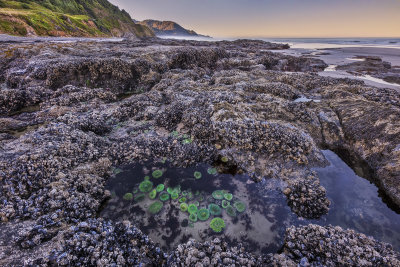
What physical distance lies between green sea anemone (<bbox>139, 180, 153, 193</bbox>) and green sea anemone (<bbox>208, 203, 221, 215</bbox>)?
1.98 metres

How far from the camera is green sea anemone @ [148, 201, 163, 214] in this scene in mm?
4543

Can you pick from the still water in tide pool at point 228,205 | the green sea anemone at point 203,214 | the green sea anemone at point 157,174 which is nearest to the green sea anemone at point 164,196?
the still water in tide pool at point 228,205

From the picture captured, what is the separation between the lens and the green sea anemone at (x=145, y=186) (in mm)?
5105

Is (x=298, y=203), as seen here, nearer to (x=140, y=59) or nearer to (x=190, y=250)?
(x=190, y=250)

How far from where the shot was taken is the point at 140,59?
1532 centimetres

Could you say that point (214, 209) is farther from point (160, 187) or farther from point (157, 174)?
point (157, 174)

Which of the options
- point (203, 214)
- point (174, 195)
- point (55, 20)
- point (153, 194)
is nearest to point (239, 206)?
point (203, 214)

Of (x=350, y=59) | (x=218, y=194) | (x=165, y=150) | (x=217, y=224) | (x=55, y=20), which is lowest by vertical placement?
(x=217, y=224)

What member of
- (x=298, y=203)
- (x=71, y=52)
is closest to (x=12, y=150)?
(x=298, y=203)

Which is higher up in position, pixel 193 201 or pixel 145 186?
pixel 145 186

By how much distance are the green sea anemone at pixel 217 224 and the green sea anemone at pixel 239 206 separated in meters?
0.60

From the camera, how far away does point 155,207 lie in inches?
183

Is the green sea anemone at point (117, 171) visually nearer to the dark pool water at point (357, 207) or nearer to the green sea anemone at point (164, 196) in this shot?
the green sea anemone at point (164, 196)

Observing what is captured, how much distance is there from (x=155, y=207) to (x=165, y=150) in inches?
91.3
